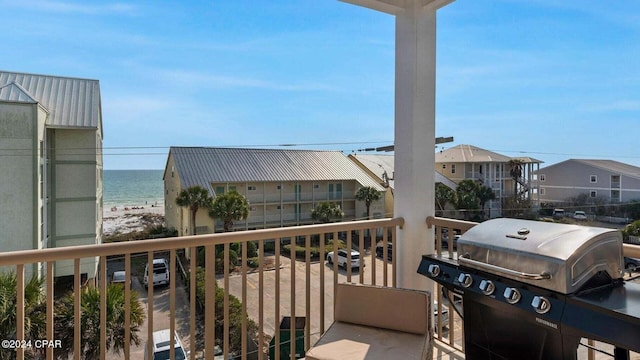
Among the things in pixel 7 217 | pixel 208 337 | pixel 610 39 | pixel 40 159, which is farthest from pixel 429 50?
pixel 7 217

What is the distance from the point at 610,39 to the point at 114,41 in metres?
3.87

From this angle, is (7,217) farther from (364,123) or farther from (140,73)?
(364,123)

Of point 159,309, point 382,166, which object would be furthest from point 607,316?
point 382,166

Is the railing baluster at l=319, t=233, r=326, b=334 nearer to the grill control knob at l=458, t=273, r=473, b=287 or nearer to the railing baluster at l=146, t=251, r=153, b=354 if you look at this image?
the grill control knob at l=458, t=273, r=473, b=287

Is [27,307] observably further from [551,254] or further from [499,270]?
[551,254]

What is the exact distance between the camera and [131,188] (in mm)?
4152

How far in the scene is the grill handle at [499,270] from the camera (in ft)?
4.21

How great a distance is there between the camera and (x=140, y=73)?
3.41m

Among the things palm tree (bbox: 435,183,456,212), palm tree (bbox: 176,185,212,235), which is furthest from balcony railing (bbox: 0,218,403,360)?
palm tree (bbox: 176,185,212,235)

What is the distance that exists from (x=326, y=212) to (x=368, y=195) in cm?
63

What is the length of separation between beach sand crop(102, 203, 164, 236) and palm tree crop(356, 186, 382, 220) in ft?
7.87

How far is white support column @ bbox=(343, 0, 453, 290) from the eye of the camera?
247 cm

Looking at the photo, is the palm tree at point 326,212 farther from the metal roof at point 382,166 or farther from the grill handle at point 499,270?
the grill handle at point 499,270

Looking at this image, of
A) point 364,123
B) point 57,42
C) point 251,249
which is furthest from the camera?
point 364,123
